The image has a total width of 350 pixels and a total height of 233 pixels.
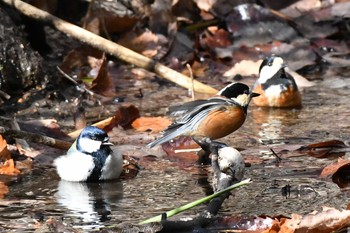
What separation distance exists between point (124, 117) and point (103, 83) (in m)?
1.40

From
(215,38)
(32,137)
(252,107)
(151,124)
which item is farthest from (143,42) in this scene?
(32,137)

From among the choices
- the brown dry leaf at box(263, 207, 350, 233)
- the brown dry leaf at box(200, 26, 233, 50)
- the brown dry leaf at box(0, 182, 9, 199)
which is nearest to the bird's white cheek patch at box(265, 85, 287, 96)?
the brown dry leaf at box(200, 26, 233, 50)

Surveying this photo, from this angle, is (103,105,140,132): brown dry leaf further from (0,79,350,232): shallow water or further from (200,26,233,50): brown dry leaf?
(200,26,233,50): brown dry leaf

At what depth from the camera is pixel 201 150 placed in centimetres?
634

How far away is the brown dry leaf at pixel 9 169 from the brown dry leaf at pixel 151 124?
1392 millimetres

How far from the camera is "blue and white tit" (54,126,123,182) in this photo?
5.89 metres

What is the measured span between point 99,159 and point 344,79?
370 cm

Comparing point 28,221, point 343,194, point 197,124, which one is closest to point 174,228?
point 28,221

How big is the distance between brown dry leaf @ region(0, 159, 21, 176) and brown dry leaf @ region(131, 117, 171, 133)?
1.39m

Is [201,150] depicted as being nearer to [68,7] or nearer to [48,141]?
[48,141]

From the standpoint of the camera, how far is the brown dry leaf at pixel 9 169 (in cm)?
595

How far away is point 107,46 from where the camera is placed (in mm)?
8305

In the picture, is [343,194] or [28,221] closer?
[28,221]

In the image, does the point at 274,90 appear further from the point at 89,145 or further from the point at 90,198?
the point at 90,198
